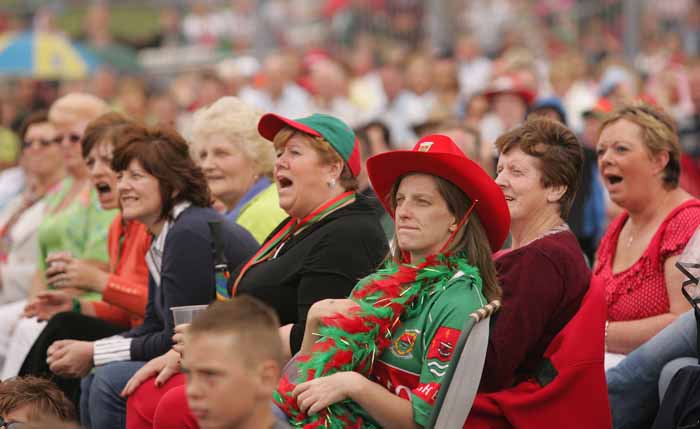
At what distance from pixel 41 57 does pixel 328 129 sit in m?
9.50

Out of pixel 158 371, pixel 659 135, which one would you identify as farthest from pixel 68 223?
pixel 659 135

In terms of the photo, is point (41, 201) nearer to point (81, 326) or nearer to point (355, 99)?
point (81, 326)

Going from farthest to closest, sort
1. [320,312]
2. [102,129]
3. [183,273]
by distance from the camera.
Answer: [102,129]
[183,273]
[320,312]

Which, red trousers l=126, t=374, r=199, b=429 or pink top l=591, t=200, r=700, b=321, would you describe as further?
pink top l=591, t=200, r=700, b=321

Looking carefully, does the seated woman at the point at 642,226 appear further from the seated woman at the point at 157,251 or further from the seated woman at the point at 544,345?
the seated woman at the point at 157,251

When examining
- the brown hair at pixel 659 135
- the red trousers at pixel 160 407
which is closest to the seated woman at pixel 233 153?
the red trousers at pixel 160 407

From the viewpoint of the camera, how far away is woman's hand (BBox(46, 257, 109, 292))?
6.21 metres

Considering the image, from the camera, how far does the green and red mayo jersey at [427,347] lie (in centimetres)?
407

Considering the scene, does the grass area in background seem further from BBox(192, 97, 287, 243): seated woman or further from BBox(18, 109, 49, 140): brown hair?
BBox(192, 97, 287, 243): seated woman

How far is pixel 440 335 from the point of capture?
411 cm

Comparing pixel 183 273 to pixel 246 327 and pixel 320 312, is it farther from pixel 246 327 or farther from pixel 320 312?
pixel 246 327

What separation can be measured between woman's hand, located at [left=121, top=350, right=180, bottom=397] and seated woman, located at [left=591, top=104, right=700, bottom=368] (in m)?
1.92

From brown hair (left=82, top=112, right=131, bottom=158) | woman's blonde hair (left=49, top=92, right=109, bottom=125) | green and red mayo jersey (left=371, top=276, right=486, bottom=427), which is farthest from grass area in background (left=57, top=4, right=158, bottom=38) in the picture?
green and red mayo jersey (left=371, top=276, right=486, bottom=427)

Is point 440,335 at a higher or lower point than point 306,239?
lower
